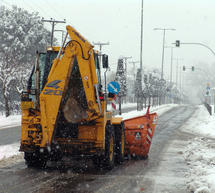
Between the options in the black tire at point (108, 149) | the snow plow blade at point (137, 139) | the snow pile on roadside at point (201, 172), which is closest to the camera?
the snow pile on roadside at point (201, 172)

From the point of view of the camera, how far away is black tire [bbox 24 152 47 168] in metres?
9.20

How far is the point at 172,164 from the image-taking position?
11.0 metres

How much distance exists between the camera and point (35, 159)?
9.29 meters

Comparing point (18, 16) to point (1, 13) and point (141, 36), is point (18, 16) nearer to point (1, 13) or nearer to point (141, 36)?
point (1, 13)

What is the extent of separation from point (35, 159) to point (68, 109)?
1599 mm

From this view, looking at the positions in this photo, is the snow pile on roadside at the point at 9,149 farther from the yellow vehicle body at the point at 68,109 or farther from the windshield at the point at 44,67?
the windshield at the point at 44,67

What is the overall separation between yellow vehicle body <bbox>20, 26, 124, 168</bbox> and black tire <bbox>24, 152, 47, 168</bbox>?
3cm

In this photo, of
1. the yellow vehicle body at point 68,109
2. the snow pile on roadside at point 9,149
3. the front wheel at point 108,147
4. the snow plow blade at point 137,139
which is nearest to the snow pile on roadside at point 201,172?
the snow plow blade at point 137,139

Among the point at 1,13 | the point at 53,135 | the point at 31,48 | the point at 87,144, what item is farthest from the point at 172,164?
the point at 1,13

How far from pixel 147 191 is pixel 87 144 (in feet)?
6.73

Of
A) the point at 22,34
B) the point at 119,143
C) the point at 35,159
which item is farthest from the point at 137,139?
the point at 22,34

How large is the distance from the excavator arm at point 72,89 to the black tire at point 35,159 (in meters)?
1.00

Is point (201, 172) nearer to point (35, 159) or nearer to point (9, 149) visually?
point (35, 159)

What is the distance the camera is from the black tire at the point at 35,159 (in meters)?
9.20
